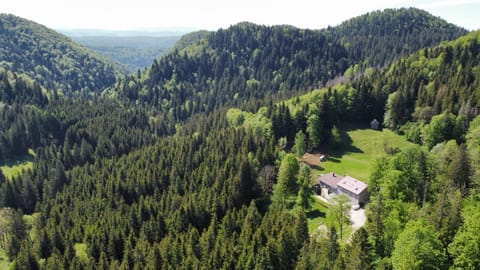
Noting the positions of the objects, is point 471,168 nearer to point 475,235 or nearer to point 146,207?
point 475,235

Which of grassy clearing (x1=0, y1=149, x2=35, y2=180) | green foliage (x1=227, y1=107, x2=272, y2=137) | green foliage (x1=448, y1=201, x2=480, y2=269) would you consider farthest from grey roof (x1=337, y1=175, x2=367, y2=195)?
grassy clearing (x1=0, y1=149, x2=35, y2=180)

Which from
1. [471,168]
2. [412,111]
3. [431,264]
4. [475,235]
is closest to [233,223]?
[431,264]

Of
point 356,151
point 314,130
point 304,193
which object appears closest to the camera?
point 304,193

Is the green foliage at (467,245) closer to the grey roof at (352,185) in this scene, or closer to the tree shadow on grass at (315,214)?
the grey roof at (352,185)

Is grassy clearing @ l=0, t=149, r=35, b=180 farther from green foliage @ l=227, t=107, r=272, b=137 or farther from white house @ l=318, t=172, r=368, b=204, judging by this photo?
white house @ l=318, t=172, r=368, b=204

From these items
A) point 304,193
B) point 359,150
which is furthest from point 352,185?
point 359,150

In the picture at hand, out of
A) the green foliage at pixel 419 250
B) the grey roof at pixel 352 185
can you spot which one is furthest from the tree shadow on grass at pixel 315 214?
the green foliage at pixel 419 250

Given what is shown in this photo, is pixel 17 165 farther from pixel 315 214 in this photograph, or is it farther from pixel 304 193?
pixel 315 214
